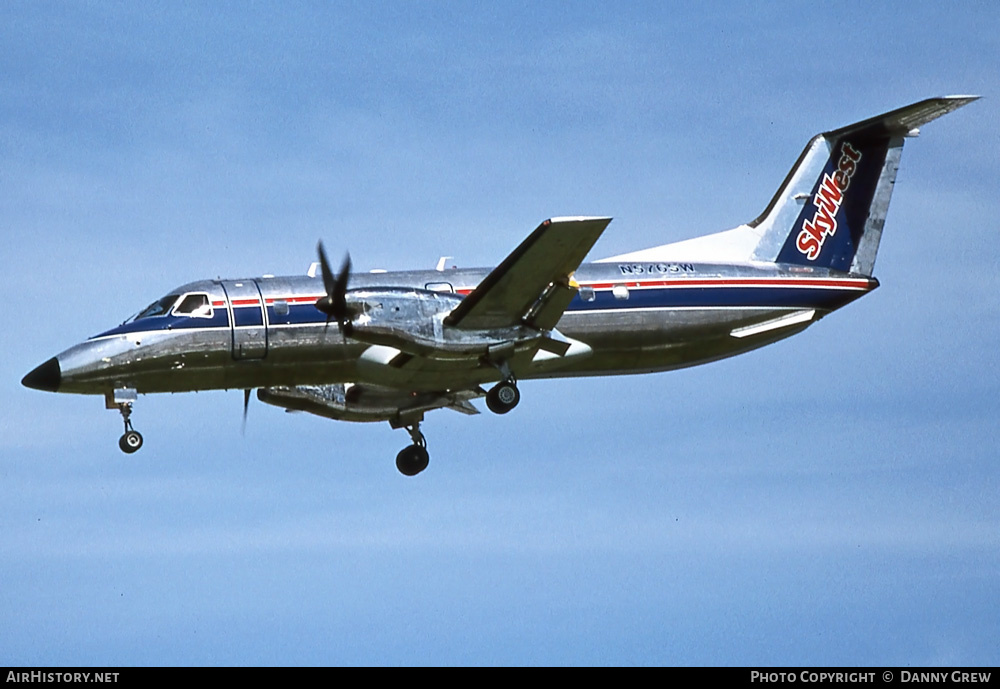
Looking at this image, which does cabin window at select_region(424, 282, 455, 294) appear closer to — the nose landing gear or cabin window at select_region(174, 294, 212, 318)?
cabin window at select_region(174, 294, 212, 318)

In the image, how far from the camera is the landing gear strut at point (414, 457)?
33438mm

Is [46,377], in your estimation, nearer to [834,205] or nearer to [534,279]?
[534,279]

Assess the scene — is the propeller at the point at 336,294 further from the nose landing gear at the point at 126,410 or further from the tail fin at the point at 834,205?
the tail fin at the point at 834,205

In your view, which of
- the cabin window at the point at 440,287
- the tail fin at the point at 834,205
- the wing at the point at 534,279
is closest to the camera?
the wing at the point at 534,279

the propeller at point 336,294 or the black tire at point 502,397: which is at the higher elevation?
the propeller at point 336,294

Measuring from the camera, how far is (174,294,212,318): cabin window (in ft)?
95.2

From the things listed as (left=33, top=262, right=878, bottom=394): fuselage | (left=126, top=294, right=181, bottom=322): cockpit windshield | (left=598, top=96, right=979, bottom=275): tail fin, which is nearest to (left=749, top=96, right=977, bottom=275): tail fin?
(left=598, top=96, right=979, bottom=275): tail fin

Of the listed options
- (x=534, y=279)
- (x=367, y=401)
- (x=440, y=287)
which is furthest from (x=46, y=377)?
(x=534, y=279)

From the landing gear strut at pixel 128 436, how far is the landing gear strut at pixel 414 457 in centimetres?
672

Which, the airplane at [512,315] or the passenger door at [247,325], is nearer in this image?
the airplane at [512,315]

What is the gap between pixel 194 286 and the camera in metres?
29.5

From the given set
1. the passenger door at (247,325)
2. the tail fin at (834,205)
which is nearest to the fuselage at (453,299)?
the passenger door at (247,325)
